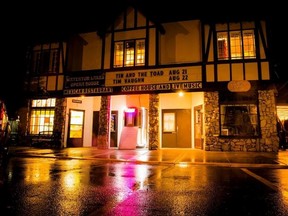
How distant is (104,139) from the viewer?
1578 centimetres

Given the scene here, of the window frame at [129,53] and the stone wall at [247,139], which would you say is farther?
the window frame at [129,53]

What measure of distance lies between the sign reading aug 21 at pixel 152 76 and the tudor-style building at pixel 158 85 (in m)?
0.06

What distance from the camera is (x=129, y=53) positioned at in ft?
50.7

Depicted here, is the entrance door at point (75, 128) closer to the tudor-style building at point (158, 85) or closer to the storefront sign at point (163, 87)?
the tudor-style building at point (158, 85)

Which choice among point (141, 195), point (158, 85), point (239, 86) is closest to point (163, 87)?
point (158, 85)

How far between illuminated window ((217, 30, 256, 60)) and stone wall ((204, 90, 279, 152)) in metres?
Answer: 2.33

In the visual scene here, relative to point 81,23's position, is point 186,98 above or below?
below

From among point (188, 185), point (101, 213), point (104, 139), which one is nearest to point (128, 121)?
point (104, 139)

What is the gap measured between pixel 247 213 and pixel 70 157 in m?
8.96

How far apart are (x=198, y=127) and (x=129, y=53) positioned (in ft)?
22.2

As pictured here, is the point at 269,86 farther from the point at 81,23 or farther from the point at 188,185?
the point at 81,23

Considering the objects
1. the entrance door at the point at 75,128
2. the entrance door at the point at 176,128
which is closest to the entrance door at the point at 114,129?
the entrance door at the point at 75,128

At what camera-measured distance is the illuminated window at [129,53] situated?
1517 cm

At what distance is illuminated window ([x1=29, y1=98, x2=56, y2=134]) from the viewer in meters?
17.0
